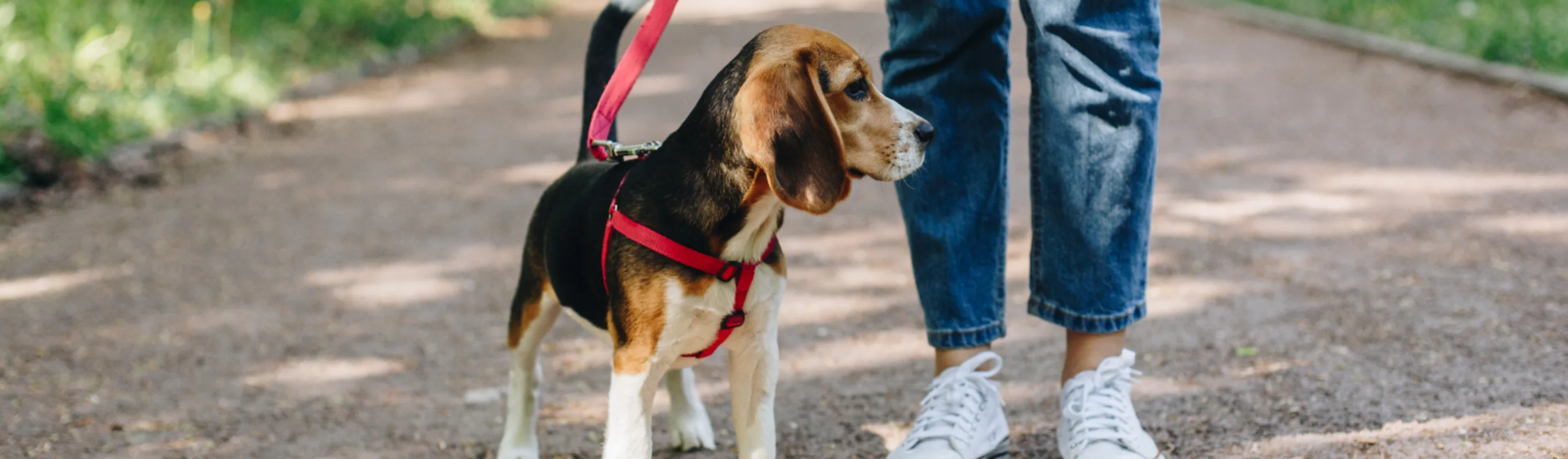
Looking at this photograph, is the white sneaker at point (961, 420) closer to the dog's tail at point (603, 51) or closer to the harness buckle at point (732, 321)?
the harness buckle at point (732, 321)

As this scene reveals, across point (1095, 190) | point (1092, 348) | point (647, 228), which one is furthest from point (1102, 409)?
point (647, 228)

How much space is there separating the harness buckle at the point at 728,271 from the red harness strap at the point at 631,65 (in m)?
0.39

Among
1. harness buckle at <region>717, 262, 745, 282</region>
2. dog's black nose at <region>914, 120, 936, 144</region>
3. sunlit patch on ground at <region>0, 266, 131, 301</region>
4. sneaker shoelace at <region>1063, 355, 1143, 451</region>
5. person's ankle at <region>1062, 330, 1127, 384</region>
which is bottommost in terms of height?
sunlit patch on ground at <region>0, 266, 131, 301</region>

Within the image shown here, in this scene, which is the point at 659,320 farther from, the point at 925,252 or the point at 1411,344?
the point at 1411,344

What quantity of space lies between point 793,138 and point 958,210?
0.73m

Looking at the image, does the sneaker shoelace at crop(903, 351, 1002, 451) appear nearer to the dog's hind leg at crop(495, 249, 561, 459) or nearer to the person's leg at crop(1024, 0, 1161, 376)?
the person's leg at crop(1024, 0, 1161, 376)

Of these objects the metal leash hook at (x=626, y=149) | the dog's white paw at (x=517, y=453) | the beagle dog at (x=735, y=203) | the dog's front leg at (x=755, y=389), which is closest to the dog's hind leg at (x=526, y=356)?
the dog's white paw at (x=517, y=453)

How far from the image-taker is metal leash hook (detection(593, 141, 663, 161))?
7.77 ft

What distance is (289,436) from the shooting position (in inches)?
122

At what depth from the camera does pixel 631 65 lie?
237cm

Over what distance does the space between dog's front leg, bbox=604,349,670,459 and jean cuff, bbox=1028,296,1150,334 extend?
85 cm

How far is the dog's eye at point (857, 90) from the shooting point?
2.21 m

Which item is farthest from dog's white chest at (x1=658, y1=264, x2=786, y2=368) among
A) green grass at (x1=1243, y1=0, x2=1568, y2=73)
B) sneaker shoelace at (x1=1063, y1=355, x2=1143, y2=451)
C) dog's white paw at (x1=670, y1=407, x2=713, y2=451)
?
green grass at (x1=1243, y1=0, x2=1568, y2=73)

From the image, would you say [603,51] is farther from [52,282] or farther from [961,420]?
[52,282]
